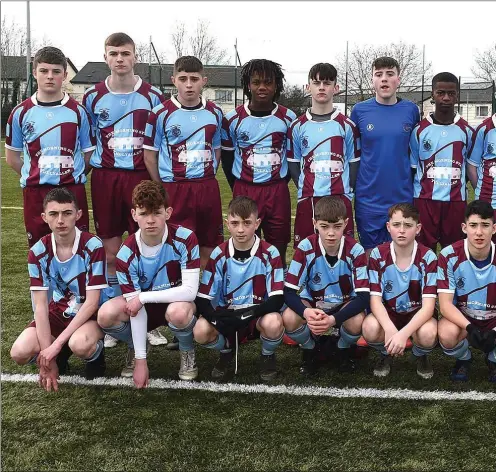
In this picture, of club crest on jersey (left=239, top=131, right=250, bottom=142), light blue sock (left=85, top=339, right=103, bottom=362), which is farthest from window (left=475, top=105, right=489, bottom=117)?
light blue sock (left=85, top=339, right=103, bottom=362)

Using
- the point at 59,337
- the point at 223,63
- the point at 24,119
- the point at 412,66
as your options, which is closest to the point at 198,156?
the point at 24,119

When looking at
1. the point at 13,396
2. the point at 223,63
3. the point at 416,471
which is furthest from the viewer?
the point at 223,63

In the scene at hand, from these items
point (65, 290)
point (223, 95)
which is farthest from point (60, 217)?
point (223, 95)

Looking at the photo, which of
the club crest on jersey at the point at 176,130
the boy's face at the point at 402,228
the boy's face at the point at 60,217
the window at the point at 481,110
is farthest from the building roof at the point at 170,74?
the boy's face at the point at 402,228

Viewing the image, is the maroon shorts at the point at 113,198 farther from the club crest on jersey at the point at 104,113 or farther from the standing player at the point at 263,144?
the standing player at the point at 263,144

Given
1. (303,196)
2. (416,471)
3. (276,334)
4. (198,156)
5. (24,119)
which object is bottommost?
(416,471)

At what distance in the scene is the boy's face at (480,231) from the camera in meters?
3.37

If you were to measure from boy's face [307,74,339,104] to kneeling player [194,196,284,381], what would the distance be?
1.06 meters

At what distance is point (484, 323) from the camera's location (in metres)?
3.44

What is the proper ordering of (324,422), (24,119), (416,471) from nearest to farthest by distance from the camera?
(416,471) → (324,422) → (24,119)

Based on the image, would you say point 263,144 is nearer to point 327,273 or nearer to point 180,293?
point 327,273

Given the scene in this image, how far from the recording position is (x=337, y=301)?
3.60m

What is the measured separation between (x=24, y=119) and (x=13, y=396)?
1864 mm

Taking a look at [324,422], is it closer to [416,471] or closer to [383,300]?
[416,471]
